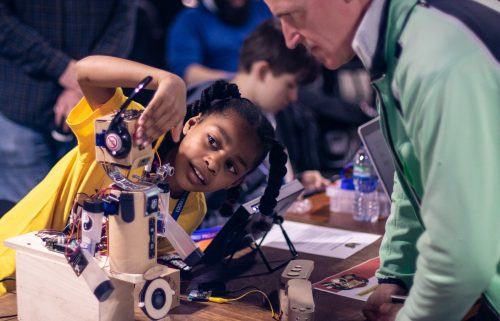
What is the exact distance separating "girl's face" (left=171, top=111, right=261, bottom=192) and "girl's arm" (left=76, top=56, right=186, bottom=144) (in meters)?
0.22

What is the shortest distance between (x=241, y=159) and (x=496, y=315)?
82 centimetres

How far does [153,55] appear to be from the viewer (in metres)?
3.30

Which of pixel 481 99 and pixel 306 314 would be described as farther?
pixel 306 314

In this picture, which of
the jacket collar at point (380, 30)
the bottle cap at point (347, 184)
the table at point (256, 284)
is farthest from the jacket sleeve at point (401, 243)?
the bottle cap at point (347, 184)

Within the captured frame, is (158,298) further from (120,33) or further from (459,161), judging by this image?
(120,33)

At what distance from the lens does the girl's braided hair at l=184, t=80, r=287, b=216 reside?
167 centimetres

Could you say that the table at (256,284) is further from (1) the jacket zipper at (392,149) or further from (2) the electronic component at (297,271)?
(1) the jacket zipper at (392,149)

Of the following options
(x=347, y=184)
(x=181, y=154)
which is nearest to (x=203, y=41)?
(x=347, y=184)

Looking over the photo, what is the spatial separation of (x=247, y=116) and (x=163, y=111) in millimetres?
496

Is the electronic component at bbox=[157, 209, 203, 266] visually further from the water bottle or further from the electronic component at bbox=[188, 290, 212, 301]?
the water bottle

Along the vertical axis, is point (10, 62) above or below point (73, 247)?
below

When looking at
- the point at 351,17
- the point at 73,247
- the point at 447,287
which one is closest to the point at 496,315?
the point at 447,287

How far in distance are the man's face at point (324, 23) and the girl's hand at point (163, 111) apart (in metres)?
0.30

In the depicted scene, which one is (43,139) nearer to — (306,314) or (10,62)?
(10,62)
